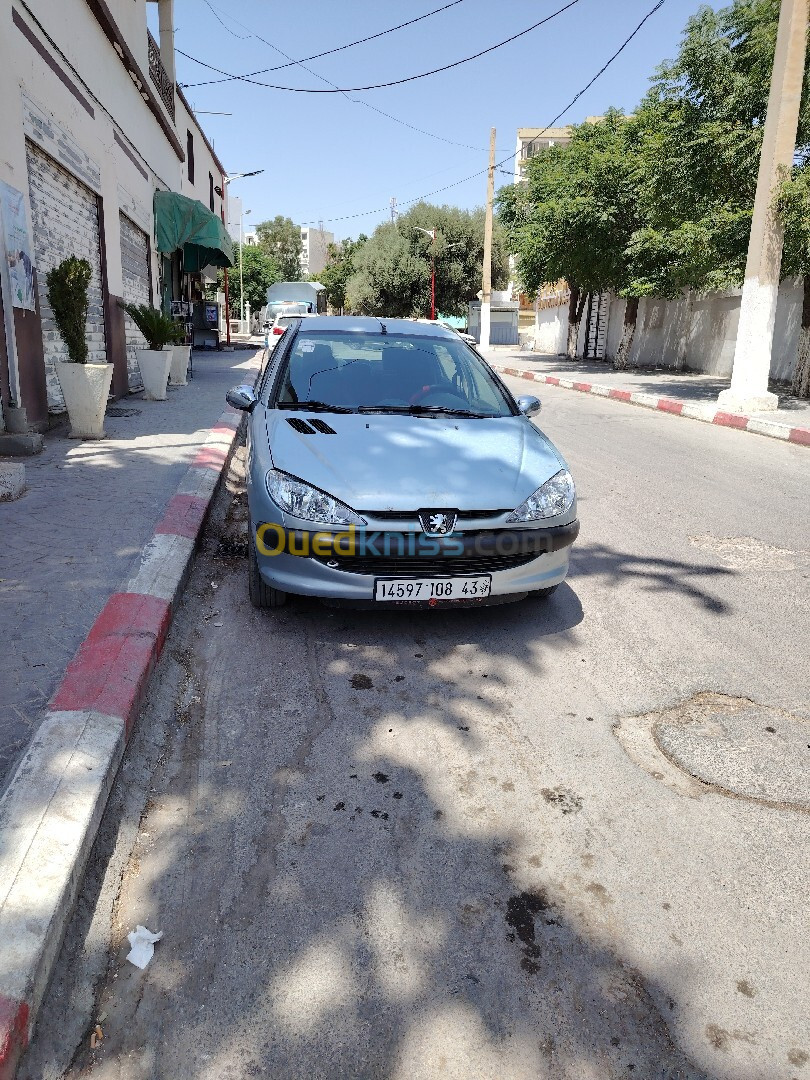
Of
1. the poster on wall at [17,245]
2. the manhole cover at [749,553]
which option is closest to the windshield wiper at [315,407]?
the manhole cover at [749,553]

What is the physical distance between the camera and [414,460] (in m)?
3.66

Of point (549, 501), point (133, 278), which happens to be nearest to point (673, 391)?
point (133, 278)

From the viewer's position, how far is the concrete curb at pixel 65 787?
169 centimetres

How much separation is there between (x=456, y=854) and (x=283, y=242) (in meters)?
91.5

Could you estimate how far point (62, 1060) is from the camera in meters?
1.62

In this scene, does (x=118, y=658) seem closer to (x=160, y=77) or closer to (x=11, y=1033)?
(x=11, y=1033)

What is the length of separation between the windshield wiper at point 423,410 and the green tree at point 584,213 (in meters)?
16.4

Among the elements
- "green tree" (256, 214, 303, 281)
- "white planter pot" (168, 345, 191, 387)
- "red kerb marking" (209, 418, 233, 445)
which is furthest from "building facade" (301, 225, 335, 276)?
"red kerb marking" (209, 418, 233, 445)

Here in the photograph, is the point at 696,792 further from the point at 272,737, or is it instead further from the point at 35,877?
the point at 35,877

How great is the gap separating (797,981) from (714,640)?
2091mm

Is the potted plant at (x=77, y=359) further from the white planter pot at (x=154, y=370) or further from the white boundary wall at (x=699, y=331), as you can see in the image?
the white boundary wall at (x=699, y=331)

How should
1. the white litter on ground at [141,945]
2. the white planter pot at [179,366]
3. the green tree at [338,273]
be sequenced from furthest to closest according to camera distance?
the green tree at [338,273] → the white planter pot at [179,366] → the white litter on ground at [141,945]

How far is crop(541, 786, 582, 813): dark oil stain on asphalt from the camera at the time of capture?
2.48 m

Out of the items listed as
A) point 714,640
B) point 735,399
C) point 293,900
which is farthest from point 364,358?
point 735,399
